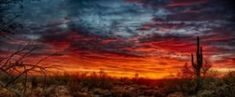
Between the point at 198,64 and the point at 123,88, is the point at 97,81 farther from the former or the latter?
the point at 198,64

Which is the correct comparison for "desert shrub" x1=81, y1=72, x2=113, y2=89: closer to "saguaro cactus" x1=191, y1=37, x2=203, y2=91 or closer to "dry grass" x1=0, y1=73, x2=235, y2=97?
"dry grass" x1=0, y1=73, x2=235, y2=97

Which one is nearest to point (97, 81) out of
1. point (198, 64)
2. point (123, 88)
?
point (123, 88)

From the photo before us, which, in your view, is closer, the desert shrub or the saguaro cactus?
the saguaro cactus

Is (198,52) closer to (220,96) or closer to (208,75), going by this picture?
(220,96)

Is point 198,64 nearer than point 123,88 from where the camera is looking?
Yes

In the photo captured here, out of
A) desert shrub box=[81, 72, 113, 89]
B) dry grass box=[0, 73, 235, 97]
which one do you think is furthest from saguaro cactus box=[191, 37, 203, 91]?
desert shrub box=[81, 72, 113, 89]

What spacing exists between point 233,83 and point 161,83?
48.9 ft

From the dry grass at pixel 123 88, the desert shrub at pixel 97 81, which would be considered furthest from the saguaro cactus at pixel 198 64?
the desert shrub at pixel 97 81

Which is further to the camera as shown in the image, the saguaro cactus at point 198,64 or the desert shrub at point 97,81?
the desert shrub at point 97,81

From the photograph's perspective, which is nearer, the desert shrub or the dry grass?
the dry grass

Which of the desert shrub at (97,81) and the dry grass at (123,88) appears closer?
the dry grass at (123,88)

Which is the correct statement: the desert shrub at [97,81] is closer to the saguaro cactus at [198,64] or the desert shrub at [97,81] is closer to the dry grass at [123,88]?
the dry grass at [123,88]

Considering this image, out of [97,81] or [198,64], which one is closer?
[198,64]

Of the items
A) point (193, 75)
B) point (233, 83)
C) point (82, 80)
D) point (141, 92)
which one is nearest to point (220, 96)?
point (233, 83)
